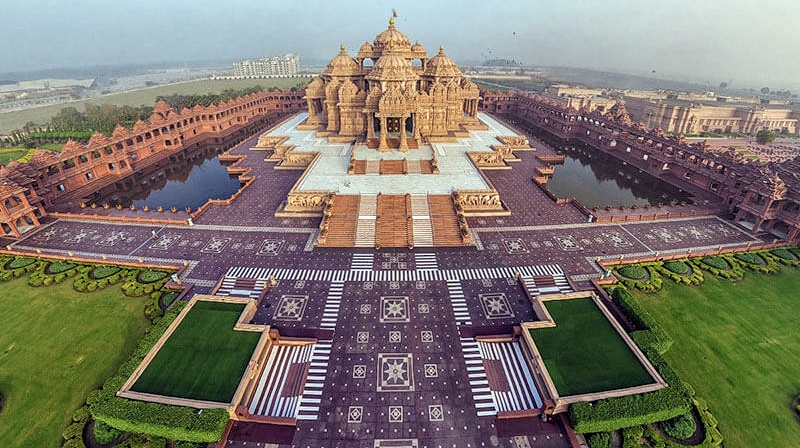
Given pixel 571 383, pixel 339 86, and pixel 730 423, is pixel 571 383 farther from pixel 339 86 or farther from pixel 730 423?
pixel 339 86

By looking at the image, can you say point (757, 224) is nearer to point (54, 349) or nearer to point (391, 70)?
point (391, 70)

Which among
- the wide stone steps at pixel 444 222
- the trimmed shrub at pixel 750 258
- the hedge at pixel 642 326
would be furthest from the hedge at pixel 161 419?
the trimmed shrub at pixel 750 258

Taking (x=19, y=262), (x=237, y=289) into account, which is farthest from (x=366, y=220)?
(x=19, y=262)

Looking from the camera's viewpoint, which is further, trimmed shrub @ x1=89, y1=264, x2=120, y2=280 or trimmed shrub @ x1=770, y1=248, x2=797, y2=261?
trimmed shrub @ x1=770, y1=248, x2=797, y2=261

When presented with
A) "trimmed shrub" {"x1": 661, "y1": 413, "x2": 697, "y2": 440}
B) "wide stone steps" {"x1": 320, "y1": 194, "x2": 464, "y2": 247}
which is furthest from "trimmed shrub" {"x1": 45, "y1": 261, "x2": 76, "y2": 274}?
"trimmed shrub" {"x1": 661, "y1": 413, "x2": 697, "y2": 440}

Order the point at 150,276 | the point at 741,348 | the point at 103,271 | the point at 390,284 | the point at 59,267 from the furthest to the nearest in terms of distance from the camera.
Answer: the point at 59,267, the point at 103,271, the point at 150,276, the point at 390,284, the point at 741,348

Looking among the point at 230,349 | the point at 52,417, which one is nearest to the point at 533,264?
the point at 230,349

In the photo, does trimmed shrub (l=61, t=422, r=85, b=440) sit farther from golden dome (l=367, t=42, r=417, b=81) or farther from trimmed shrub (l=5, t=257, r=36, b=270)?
golden dome (l=367, t=42, r=417, b=81)
